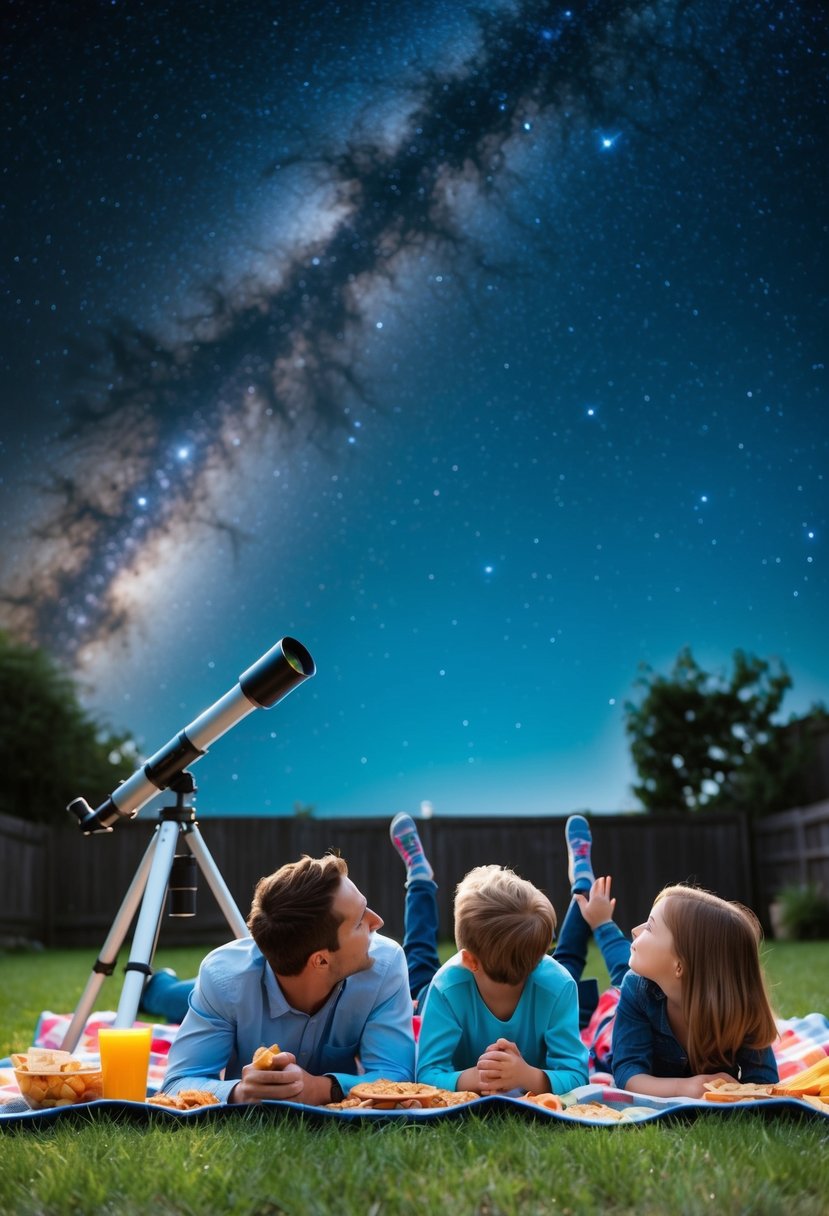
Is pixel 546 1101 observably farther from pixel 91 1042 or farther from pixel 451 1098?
pixel 91 1042

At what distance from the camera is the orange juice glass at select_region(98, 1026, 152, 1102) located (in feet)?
9.56

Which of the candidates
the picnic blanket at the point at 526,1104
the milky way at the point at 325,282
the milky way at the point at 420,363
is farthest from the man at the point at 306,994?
the milky way at the point at 325,282

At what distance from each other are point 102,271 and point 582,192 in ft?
22.0

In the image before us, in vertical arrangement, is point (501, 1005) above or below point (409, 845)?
below

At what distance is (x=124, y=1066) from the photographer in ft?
9.58

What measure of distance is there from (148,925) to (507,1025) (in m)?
1.35

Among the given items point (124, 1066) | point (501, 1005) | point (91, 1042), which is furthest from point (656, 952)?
point (91, 1042)

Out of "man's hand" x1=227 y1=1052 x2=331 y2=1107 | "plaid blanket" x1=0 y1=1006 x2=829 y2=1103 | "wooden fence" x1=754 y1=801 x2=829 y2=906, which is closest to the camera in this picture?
"man's hand" x1=227 y1=1052 x2=331 y2=1107

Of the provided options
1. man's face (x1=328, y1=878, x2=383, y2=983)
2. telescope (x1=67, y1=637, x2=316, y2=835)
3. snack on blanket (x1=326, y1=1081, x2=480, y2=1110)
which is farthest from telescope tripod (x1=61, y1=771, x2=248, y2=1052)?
snack on blanket (x1=326, y1=1081, x2=480, y2=1110)

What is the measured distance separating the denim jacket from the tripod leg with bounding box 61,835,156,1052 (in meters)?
1.82

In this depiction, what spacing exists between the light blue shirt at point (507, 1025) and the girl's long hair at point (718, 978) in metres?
0.34

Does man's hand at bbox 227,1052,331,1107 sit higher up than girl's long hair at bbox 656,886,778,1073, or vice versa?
girl's long hair at bbox 656,886,778,1073

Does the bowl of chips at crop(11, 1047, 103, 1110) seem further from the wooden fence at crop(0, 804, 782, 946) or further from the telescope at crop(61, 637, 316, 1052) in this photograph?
the wooden fence at crop(0, 804, 782, 946)

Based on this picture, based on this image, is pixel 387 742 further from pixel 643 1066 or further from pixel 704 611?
pixel 643 1066
